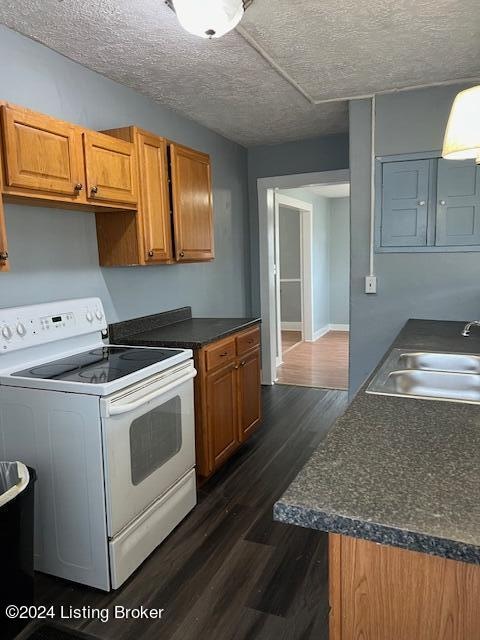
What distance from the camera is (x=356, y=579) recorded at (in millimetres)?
806

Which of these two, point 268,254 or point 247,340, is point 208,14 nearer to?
point 247,340

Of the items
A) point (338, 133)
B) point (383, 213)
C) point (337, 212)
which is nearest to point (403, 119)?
point (383, 213)

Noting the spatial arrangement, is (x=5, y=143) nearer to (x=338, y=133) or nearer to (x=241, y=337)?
(x=241, y=337)

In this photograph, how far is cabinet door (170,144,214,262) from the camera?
2.73 m

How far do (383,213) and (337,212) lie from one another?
4790mm

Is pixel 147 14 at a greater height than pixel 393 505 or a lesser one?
greater

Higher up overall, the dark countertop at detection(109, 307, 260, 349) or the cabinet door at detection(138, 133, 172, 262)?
the cabinet door at detection(138, 133, 172, 262)

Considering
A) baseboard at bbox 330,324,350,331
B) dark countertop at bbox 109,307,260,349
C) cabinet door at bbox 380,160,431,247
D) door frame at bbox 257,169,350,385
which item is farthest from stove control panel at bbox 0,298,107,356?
baseboard at bbox 330,324,350,331

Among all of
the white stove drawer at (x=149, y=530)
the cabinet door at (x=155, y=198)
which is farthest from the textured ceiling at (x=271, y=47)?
the white stove drawer at (x=149, y=530)

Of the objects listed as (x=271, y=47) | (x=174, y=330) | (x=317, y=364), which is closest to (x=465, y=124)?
(x=271, y=47)

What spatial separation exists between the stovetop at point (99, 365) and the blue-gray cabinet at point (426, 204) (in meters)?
1.61

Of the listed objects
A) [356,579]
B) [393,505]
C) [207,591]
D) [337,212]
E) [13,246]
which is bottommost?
[207,591]

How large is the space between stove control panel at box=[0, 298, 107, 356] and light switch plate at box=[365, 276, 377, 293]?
1682 millimetres

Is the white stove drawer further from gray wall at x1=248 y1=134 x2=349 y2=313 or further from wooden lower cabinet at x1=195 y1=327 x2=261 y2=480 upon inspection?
gray wall at x1=248 y1=134 x2=349 y2=313
